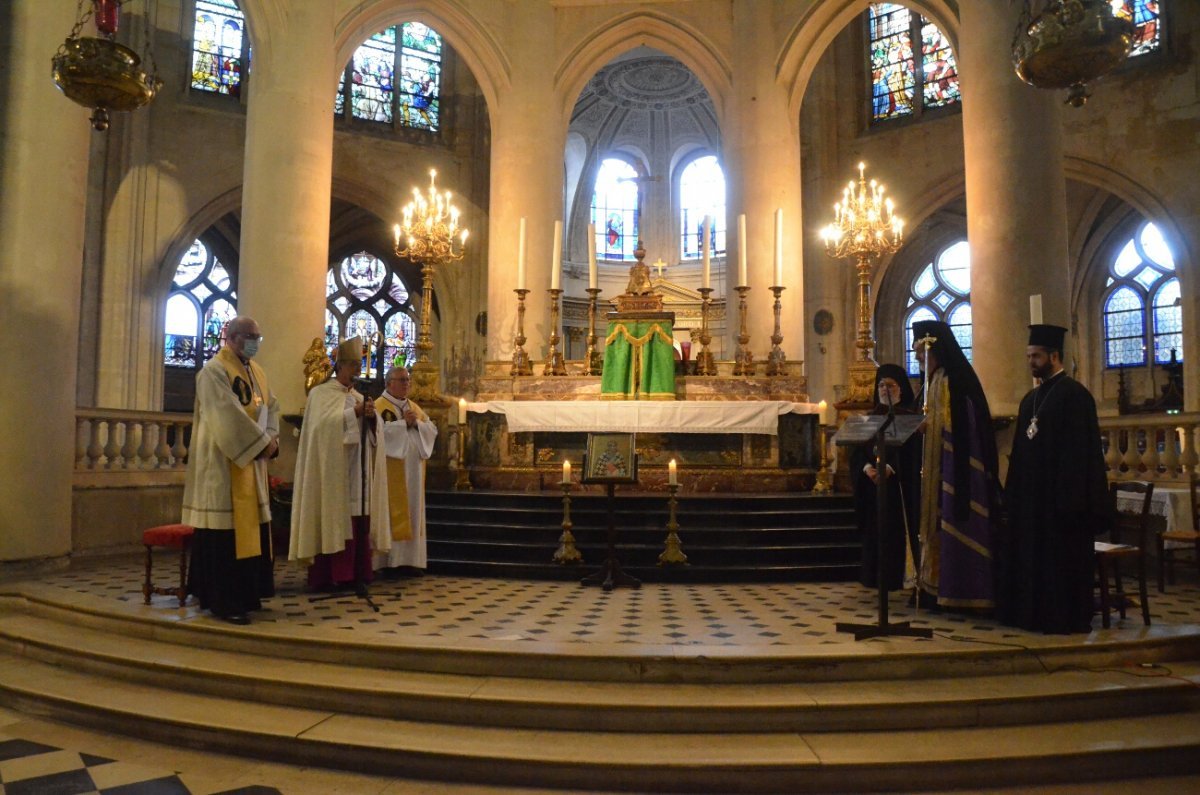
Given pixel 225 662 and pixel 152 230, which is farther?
pixel 152 230

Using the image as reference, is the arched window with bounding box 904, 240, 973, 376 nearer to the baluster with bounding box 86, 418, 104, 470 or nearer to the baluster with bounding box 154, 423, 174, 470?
the baluster with bounding box 154, 423, 174, 470

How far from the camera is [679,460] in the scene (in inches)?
376

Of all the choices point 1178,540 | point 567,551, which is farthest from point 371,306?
point 1178,540

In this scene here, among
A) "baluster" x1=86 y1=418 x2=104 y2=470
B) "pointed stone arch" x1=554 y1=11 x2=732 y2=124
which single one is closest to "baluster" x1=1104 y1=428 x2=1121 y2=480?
"pointed stone arch" x1=554 y1=11 x2=732 y2=124

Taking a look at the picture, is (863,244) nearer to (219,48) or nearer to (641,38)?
(641,38)

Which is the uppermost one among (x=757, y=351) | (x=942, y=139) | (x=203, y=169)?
(x=942, y=139)

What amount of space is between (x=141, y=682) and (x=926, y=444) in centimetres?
514

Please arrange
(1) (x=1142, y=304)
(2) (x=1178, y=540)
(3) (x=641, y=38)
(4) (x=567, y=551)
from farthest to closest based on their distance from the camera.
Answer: (1) (x=1142, y=304) < (3) (x=641, y=38) < (4) (x=567, y=551) < (2) (x=1178, y=540)

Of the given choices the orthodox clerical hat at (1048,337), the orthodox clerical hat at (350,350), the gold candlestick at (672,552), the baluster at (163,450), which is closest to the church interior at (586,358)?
the gold candlestick at (672,552)

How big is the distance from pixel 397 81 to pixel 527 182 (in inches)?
299

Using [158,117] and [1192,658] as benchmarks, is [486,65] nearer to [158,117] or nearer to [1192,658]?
[158,117]

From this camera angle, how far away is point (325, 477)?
6414 mm

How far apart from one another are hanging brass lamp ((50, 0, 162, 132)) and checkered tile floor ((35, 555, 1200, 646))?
142 inches

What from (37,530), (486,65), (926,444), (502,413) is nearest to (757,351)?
(502,413)
